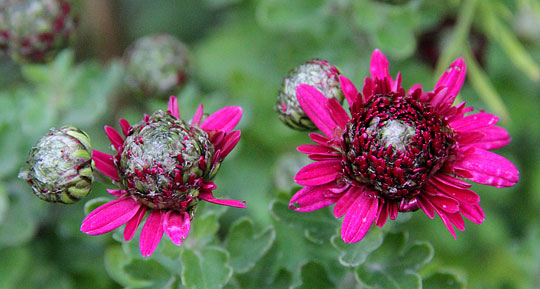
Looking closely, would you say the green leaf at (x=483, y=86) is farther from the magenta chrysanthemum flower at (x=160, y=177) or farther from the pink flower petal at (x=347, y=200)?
the magenta chrysanthemum flower at (x=160, y=177)

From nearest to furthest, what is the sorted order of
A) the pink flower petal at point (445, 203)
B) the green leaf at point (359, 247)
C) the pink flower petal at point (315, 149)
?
the pink flower petal at point (445, 203), the pink flower petal at point (315, 149), the green leaf at point (359, 247)

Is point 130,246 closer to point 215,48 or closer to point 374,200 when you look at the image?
point 374,200

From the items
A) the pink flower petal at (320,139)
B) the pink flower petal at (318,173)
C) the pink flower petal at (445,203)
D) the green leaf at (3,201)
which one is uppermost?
the pink flower petal at (320,139)

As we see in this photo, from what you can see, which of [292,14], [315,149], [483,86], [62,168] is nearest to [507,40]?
[483,86]

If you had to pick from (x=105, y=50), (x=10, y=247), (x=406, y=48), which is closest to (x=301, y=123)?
(x=406, y=48)

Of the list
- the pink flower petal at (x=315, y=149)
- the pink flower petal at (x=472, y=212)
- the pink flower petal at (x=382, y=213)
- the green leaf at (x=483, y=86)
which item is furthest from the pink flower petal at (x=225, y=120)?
the green leaf at (x=483, y=86)

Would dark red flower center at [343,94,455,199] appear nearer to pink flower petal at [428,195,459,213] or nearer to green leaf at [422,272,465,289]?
pink flower petal at [428,195,459,213]
